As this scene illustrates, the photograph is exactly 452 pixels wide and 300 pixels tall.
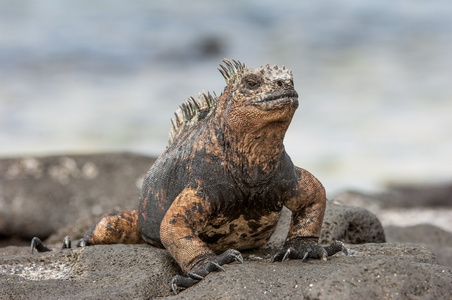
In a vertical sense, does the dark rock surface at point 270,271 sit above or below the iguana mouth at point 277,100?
below

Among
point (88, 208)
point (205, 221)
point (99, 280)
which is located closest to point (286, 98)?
point (205, 221)

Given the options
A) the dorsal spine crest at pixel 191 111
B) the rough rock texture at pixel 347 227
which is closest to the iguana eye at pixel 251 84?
the dorsal spine crest at pixel 191 111

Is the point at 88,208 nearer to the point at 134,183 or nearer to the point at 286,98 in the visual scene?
the point at 134,183

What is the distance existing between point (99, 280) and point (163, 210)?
790 millimetres

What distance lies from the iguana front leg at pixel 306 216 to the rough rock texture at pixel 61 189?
4748 millimetres

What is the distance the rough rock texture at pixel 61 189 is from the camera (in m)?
10.8

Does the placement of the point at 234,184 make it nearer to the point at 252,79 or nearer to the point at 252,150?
the point at 252,150

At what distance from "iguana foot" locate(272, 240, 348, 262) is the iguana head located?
0.97 m

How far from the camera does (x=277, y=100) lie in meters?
4.89

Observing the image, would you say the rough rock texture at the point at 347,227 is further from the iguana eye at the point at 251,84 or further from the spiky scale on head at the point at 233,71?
the iguana eye at the point at 251,84

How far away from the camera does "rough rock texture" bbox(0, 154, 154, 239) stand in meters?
10.8

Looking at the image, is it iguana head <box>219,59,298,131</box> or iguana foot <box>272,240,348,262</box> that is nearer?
iguana head <box>219,59,298,131</box>

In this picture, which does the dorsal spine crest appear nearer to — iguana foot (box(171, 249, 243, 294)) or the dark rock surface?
the dark rock surface

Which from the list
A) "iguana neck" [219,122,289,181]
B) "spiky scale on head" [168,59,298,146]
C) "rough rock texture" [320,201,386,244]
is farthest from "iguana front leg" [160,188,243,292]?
"rough rock texture" [320,201,386,244]
